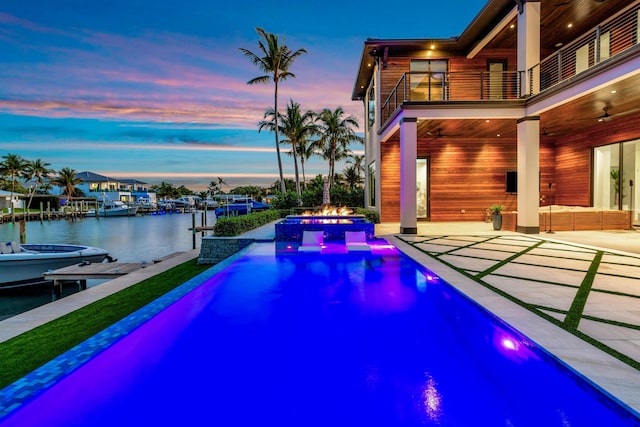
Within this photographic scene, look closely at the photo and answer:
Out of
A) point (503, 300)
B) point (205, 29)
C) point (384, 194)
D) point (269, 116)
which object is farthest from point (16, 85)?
point (503, 300)

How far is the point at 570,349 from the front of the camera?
109 inches

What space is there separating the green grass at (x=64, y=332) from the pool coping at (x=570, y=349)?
4.66 meters

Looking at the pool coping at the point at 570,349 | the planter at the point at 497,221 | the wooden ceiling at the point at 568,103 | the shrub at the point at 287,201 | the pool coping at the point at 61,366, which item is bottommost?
the pool coping at the point at 61,366

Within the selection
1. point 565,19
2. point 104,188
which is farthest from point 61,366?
point 104,188

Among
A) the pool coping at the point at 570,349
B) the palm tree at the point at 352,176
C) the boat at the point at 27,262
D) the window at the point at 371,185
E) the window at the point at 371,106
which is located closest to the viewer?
the pool coping at the point at 570,349

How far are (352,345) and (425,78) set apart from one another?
12918 mm

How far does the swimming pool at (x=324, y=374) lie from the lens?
2.22 meters

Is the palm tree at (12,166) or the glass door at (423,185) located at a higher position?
the palm tree at (12,166)

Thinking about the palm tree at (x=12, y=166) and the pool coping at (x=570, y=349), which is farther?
the palm tree at (x=12, y=166)

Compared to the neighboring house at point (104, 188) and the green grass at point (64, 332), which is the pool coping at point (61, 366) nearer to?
the green grass at point (64, 332)

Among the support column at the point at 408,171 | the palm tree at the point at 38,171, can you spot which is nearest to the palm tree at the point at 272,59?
the support column at the point at 408,171

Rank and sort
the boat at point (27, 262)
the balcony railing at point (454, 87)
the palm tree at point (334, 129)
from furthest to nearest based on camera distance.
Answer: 1. the palm tree at point (334, 129)
2. the balcony railing at point (454, 87)
3. the boat at point (27, 262)

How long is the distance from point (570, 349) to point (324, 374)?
6.54 feet

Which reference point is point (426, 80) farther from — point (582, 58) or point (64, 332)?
point (64, 332)
